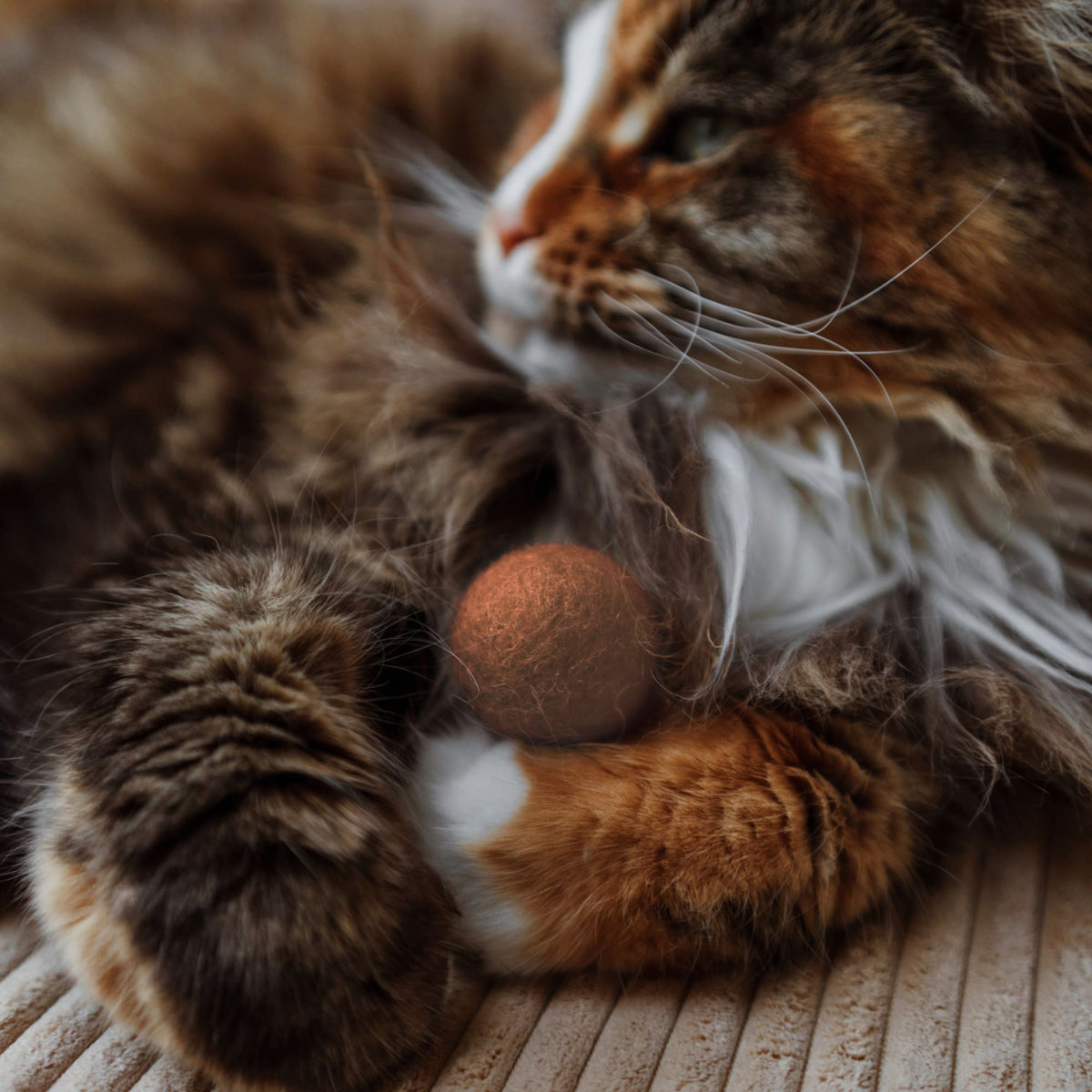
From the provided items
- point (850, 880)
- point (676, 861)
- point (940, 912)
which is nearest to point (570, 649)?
point (676, 861)

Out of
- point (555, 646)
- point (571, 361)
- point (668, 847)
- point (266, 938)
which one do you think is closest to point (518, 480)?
point (571, 361)

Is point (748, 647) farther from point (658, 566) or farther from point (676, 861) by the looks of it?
point (676, 861)

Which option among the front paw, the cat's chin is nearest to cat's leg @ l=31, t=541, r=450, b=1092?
the front paw

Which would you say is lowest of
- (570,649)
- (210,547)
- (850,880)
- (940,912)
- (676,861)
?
(940,912)

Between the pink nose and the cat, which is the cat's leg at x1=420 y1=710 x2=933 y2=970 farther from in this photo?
the pink nose

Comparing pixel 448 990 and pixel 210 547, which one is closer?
pixel 448 990

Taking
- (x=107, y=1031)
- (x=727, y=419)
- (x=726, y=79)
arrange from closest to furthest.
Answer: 1. (x=107, y=1031)
2. (x=726, y=79)
3. (x=727, y=419)

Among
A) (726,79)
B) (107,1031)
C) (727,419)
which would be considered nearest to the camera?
(107,1031)

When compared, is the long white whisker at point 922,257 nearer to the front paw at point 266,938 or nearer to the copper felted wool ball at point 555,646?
the copper felted wool ball at point 555,646
